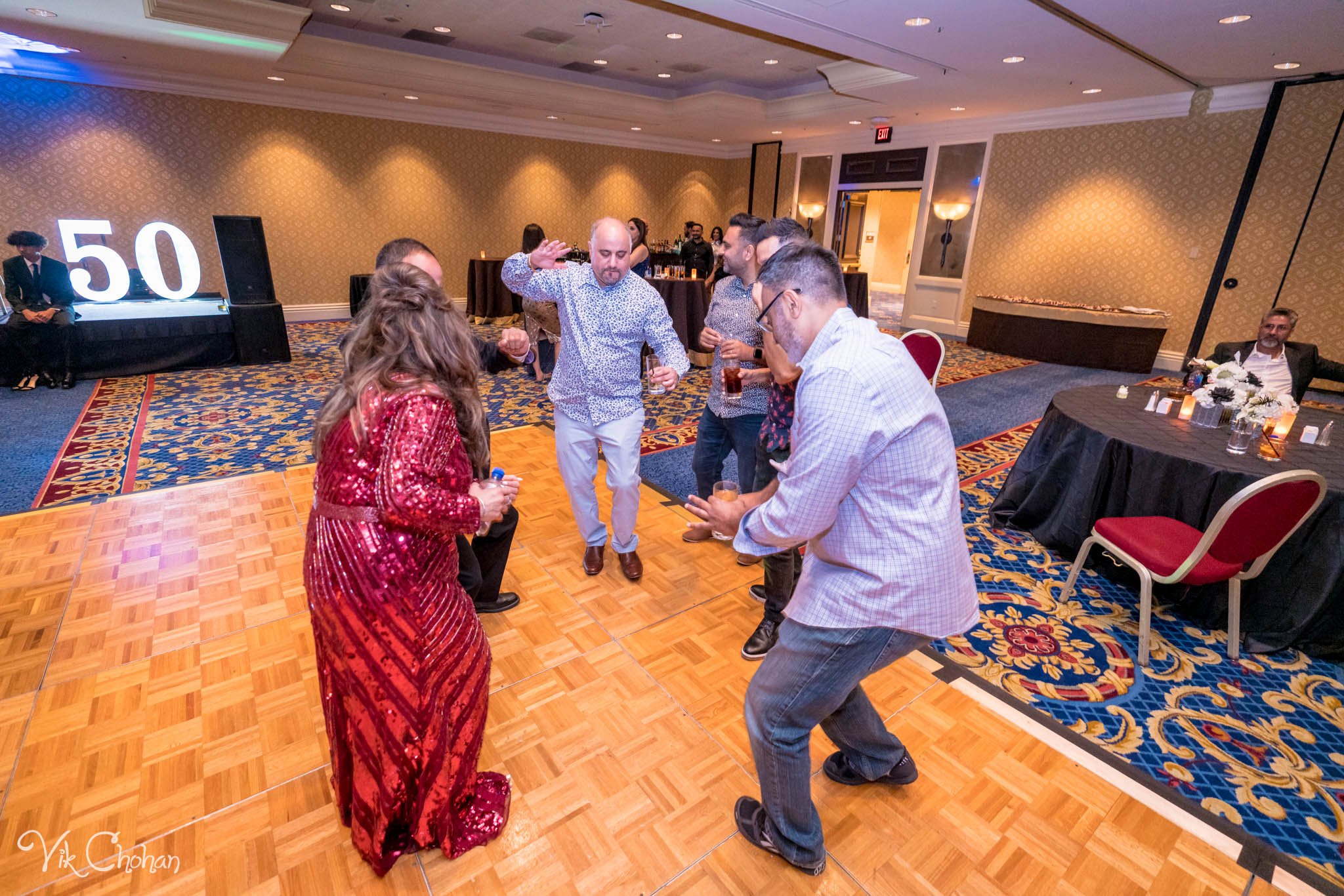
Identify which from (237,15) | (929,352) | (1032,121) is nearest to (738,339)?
(929,352)

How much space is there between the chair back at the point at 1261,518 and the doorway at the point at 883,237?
45.7 ft

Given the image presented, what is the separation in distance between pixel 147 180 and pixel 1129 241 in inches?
532

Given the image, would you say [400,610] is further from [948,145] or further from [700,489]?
[948,145]

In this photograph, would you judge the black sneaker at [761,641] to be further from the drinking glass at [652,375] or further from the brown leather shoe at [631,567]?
the drinking glass at [652,375]

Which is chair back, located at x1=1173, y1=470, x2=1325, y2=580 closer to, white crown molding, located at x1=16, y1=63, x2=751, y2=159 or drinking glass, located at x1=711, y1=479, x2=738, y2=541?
drinking glass, located at x1=711, y1=479, x2=738, y2=541

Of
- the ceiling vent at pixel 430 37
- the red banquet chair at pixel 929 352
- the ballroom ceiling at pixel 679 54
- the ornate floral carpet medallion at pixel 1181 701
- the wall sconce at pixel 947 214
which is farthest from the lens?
the wall sconce at pixel 947 214

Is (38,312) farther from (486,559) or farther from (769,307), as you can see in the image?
(769,307)

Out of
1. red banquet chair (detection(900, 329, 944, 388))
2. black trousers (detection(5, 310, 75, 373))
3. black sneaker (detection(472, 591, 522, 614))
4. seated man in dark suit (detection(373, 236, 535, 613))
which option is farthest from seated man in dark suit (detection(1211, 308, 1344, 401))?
black trousers (detection(5, 310, 75, 373))

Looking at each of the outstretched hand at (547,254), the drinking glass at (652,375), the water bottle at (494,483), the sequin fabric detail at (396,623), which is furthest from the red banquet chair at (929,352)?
the sequin fabric detail at (396,623)

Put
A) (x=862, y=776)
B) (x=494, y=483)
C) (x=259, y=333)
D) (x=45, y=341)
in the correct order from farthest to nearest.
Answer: (x=259, y=333) → (x=45, y=341) → (x=862, y=776) → (x=494, y=483)

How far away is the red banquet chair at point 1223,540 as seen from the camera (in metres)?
2.17

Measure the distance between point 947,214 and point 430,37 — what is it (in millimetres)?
Answer: 8201

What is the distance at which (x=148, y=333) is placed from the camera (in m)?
6.27

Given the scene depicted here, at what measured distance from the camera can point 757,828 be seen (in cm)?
169
